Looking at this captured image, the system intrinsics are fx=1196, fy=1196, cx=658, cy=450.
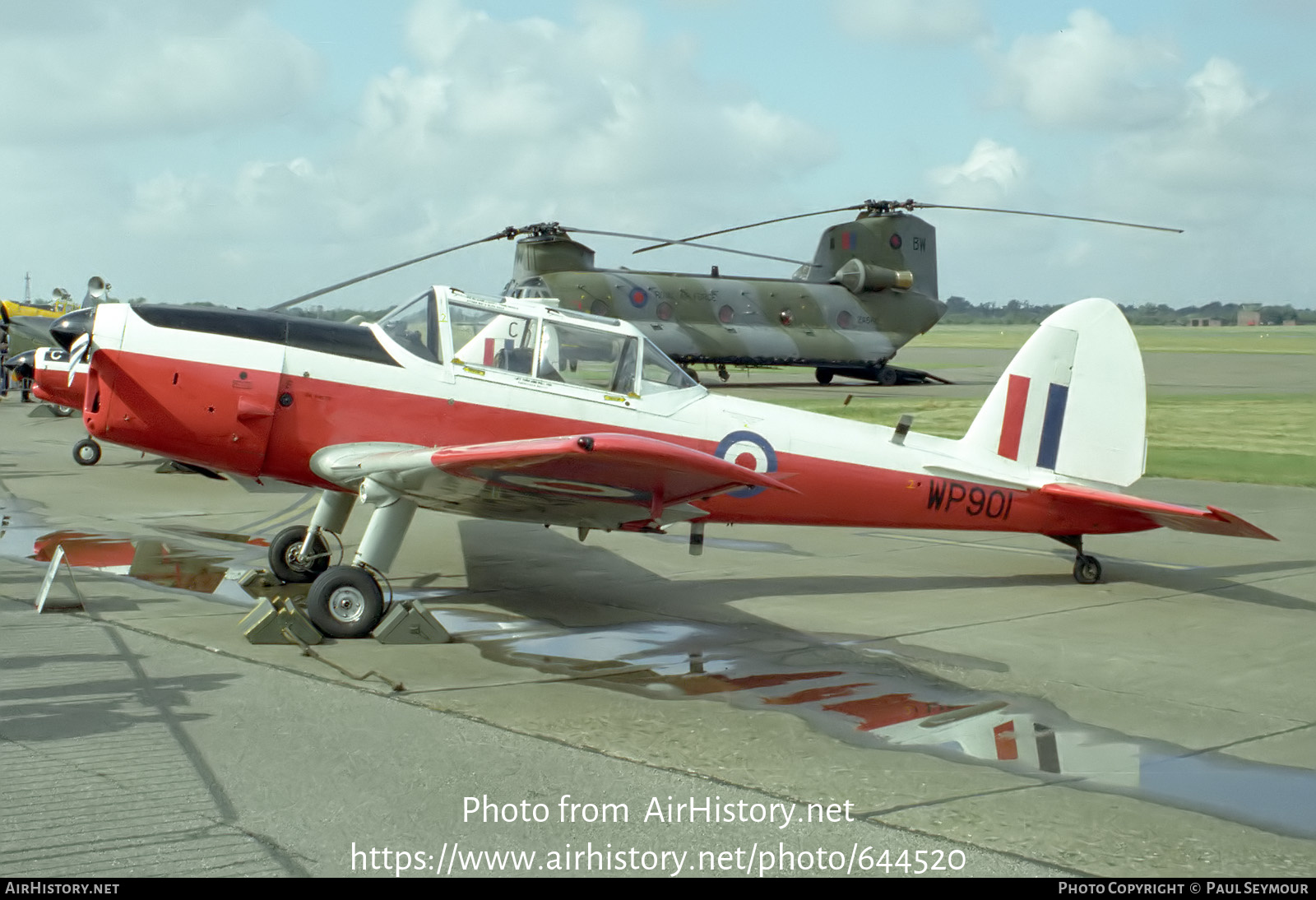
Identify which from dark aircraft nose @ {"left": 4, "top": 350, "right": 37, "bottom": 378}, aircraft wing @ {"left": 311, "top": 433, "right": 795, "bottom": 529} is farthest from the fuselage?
dark aircraft nose @ {"left": 4, "top": 350, "right": 37, "bottom": 378}

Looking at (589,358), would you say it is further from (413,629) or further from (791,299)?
(791,299)

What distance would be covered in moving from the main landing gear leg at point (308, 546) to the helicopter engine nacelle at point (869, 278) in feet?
82.6

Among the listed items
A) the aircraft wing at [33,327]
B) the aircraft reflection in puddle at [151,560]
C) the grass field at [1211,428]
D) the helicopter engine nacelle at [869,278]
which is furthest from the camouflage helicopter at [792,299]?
the aircraft reflection in puddle at [151,560]

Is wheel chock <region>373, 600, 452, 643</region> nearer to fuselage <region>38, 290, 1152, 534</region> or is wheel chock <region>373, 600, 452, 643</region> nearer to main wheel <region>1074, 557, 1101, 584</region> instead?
fuselage <region>38, 290, 1152, 534</region>

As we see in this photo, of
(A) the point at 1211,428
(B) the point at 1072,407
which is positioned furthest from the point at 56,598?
(A) the point at 1211,428

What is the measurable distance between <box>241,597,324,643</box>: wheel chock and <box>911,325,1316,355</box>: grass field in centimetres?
3634

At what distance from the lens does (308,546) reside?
9.02 metres

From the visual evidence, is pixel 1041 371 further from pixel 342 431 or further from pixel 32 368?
pixel 32 368

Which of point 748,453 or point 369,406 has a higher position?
point 369,406

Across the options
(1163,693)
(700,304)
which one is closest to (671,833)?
(1163,693)

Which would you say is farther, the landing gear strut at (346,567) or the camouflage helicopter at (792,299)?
the camouflage helicopter at (792,299)

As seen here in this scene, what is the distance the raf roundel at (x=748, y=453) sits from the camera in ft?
28.9

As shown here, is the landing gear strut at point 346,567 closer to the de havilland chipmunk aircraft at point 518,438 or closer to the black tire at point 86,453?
the de havilland chipmunk aircraft at point 518,438

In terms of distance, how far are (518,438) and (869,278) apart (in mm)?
25612
